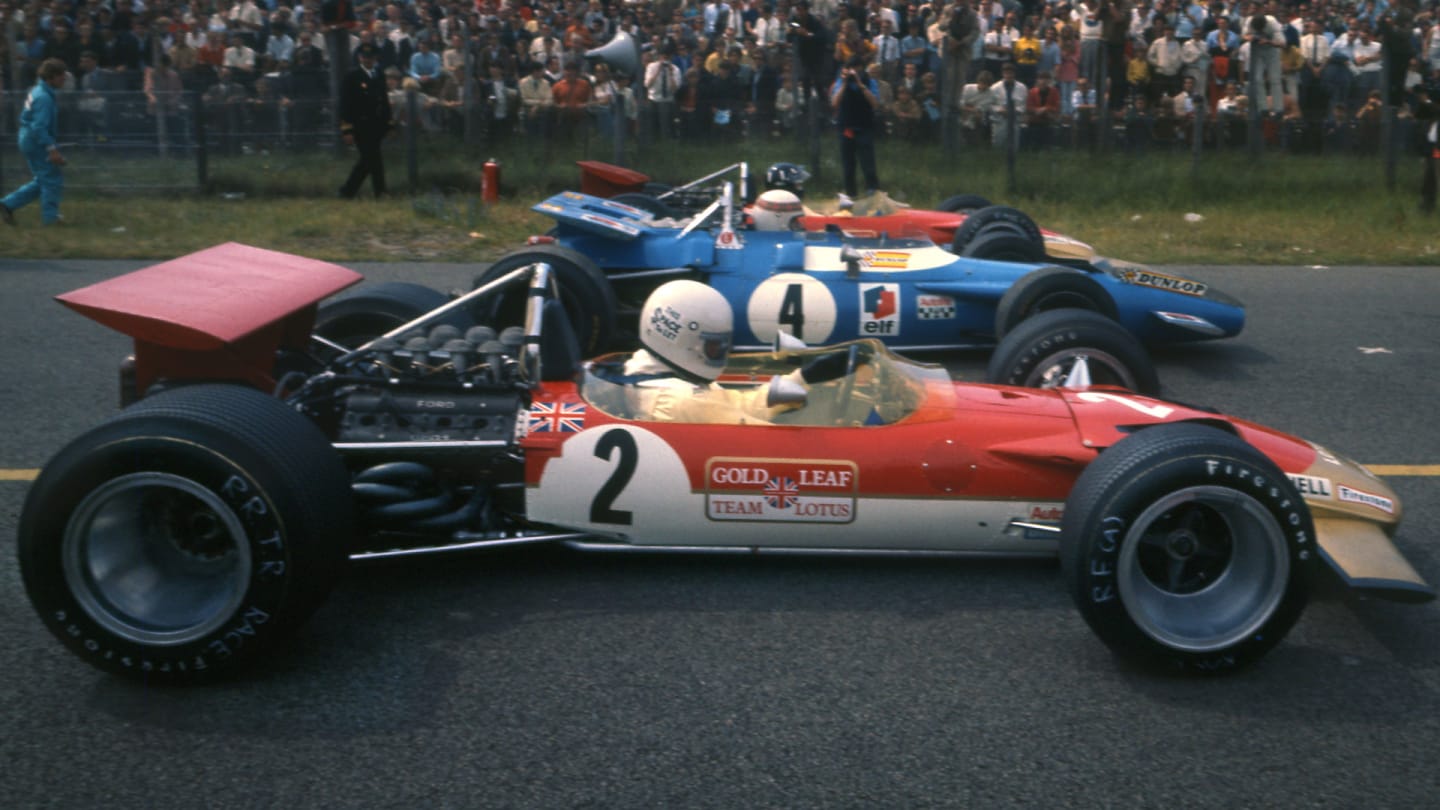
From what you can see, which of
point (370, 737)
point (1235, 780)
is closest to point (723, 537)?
point (370, 737)

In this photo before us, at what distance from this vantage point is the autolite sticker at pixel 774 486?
487 centimetres

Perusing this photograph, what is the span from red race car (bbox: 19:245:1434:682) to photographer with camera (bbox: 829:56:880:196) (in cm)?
Result: 921

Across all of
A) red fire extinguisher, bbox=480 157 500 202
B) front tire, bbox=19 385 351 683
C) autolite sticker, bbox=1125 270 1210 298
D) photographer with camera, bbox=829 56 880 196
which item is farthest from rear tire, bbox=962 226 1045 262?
red fire extinguisher, bbox=480 157 500 202

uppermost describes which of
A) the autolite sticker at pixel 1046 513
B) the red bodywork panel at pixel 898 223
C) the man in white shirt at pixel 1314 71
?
the man in white shirt at pixel 1314 71

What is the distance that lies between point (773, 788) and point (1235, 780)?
121 cm

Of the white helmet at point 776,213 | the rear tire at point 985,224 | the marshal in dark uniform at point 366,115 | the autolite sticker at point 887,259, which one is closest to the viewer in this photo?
the autolite sticker at point 887,259

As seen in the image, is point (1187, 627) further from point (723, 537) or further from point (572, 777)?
point (572, 777)

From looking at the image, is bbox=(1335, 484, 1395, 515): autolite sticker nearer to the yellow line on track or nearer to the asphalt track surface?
the asphalt track surface

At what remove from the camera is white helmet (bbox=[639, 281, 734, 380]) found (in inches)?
214

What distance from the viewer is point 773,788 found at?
3.72 metres

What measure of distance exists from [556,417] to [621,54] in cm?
1119

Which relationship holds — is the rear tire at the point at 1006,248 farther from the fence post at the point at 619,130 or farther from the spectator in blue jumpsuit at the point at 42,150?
the spectator in blue jumpsuit at the point at 42,150

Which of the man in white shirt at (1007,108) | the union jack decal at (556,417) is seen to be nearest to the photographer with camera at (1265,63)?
the man in white shirt at (1007,108)

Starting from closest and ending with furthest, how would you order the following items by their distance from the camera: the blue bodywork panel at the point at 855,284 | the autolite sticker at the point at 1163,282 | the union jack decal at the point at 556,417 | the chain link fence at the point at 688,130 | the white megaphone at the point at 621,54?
the union jack decal at the point at 556,417
the blue bodywork panel at the point at 855,284
the autolite sticker at the point at 1163,282
the white megaphone at the point at 621,54
the chain link fence at the point at 688,130
